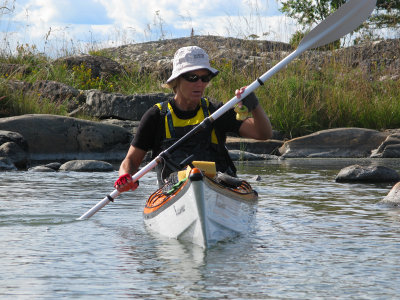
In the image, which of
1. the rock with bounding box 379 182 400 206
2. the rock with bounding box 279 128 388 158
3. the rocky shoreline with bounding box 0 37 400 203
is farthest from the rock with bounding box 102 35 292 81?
the rock with bounding box 379 182 400 206

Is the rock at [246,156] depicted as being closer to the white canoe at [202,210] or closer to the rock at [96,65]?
the rock at [96,65]

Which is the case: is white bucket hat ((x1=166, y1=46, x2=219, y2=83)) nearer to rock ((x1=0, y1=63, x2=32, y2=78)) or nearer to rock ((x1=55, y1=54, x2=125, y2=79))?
rock ((x1=0, y1=63, x2=32, y2=78))

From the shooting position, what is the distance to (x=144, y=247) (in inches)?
216

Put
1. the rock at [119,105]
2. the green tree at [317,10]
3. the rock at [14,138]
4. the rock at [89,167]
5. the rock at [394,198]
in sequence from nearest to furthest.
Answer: the rock at [394,198] → the rock at [89,167] → the rock at [14,138] → the rock at [119,105] → the green tree at [317,10]

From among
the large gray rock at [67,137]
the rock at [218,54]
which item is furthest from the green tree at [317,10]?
the large gray rock at [67,137]

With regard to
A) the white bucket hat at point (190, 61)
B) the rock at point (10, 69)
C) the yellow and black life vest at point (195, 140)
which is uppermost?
the rock at point (10, 69)

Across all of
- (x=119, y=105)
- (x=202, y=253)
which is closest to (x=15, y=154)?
(x=119, y=105)

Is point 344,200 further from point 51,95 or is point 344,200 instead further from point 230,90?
point 51,95

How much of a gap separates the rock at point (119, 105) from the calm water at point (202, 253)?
614 centimetres

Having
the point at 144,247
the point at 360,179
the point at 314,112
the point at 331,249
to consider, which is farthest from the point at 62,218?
the point at 314,112

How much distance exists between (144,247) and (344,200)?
10.1 feet

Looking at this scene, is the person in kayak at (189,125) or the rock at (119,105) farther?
the rock at (119,105)

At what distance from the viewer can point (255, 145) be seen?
538 inches

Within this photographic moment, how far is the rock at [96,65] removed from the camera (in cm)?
1788
